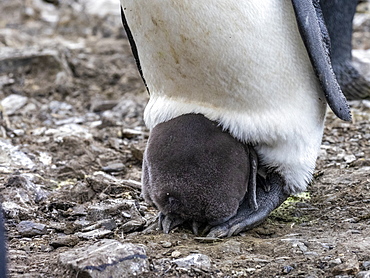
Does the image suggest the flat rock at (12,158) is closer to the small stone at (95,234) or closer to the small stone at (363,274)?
the small stone at (95,234)

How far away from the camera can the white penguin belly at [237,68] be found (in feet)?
7.82

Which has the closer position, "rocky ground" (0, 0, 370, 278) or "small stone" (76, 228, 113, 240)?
"rocky ground" (0, 0, 370, 278)

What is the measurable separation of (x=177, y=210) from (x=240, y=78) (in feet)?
1.83

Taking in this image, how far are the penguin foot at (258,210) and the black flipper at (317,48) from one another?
391mm

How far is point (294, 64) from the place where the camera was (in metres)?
2.52

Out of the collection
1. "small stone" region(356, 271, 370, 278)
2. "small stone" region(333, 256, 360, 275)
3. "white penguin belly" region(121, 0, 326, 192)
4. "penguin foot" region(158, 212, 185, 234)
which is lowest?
"penguin foot" region(158, 212, 185, 234)

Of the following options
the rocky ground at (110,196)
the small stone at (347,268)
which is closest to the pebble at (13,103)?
the rocky ground at (110,196)

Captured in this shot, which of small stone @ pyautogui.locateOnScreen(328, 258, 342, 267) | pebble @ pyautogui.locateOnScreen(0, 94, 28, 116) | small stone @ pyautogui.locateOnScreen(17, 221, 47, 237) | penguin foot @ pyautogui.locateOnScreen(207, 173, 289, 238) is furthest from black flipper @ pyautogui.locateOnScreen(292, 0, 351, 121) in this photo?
pebble @ pyautogui.locateOnScreen(0, 94, 28, 116)

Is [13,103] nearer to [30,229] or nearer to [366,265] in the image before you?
[30,229]

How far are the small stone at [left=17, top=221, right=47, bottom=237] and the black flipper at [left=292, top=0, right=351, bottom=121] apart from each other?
1.25m

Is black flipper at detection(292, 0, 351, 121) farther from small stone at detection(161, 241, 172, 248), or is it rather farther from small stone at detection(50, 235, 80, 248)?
small stone at detection(50, 235, 80, 248)

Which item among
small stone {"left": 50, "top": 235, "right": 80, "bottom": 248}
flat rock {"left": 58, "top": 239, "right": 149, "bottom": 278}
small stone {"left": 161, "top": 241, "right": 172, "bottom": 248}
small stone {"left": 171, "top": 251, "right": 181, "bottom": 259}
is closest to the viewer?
flat rock {"left": 58, "top": 239, "right": 149, "bottom": 278}

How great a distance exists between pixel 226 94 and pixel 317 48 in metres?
0.39

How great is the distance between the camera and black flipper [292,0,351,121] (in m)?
2.42
